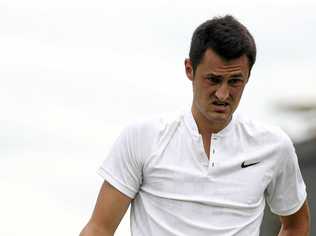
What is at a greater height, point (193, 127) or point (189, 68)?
point (189, 68)

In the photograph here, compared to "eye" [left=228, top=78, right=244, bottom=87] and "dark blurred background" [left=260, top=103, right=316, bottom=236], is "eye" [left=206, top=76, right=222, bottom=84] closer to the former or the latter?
"eye" [left=228, top=78, right=244, bottom=87]

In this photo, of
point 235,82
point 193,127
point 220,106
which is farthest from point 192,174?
point 235,82

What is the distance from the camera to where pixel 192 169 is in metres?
6.42

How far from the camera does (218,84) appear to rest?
20.6ft

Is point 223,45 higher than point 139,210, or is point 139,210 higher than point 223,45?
point 223,45

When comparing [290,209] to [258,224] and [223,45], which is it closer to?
[258,224]

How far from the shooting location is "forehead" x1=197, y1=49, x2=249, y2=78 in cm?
630

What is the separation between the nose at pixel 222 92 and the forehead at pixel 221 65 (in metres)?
0.05

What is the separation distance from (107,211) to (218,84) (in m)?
0.71

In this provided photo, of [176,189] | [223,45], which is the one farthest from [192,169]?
[223,45]

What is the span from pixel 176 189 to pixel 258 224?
0.43 m

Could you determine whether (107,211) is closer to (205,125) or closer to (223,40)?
(205,125)

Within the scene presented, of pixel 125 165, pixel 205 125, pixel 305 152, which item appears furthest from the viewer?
pixel 305 152

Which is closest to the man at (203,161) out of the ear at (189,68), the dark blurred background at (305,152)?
the ear at (189,68)
